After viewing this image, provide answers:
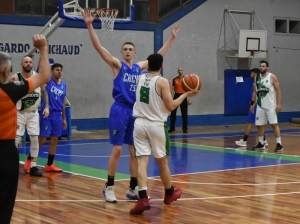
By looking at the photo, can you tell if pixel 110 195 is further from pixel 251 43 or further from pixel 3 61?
pixel 251 43

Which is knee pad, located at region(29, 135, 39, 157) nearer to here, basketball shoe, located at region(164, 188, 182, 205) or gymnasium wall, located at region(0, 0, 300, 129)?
basketball shoe, located at region(164, 188, 182, 205)

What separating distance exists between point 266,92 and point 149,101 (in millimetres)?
6283

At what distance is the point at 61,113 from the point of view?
10.0 metres

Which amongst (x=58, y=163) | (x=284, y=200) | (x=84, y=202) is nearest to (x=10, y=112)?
(x=84, y=202)

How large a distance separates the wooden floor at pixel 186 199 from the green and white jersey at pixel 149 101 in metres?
1.10

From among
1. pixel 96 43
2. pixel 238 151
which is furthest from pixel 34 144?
pixel 238 151

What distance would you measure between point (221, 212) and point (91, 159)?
5.05 m

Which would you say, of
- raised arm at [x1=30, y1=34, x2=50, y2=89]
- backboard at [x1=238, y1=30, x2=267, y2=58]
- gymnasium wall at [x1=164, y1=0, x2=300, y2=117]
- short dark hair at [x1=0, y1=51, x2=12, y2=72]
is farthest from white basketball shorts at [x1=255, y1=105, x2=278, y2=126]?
short dark hair at [x1=0, y1=51, x2=12, y2=72]

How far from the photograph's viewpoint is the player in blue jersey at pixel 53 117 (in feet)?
32.1

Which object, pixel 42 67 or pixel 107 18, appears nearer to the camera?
pixel 42 67

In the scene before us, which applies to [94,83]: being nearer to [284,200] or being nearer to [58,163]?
[58,163]

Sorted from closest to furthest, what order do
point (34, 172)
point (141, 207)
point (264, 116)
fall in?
point (141, 207) < point (34, 172) < point (264, 116)

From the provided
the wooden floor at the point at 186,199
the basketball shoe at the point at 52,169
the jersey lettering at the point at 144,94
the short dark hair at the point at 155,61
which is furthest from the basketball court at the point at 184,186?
the short dark hair at the point at 155,61

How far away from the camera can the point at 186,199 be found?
24.8 feet
